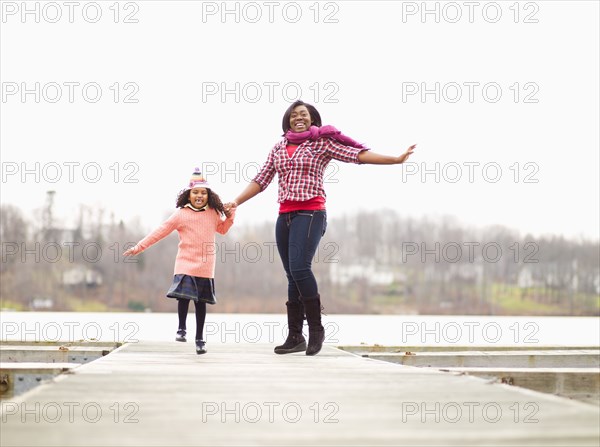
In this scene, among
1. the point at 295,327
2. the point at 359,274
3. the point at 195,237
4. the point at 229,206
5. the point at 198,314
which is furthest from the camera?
the point at 359,274

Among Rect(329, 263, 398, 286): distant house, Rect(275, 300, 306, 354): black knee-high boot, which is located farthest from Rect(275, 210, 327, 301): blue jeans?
Rect(329, 263, 398, 286): distant house

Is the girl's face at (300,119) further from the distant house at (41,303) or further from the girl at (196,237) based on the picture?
the distant house at (41,303)

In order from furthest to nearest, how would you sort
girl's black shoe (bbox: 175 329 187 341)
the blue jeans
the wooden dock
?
girl's black shoe (bbox: 175 329 187 341), the blue jeans, the wooden dock

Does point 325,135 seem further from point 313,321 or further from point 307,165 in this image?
point 313,321

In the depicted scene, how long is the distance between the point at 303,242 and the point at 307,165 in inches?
20.8

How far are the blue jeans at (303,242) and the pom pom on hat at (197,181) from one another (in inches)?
40.3

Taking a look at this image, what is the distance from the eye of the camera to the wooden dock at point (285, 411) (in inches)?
86.2

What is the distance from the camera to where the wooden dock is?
219 centimetres

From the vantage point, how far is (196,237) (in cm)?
634

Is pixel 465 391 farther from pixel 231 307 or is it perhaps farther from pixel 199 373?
pixel 231 307

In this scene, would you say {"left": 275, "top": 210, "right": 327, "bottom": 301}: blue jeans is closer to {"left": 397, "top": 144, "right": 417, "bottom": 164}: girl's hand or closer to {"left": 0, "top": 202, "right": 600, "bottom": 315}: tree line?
{"left": 397, "top": 144, "right": 417, "bottom": 164}: girl's hand

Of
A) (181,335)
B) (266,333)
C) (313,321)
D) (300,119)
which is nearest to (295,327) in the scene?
(313,321)

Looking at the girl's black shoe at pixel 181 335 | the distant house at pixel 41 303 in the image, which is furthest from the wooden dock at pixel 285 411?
the distant house at pixel 41 303

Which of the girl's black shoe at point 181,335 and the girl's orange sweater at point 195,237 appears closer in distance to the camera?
the girl's orange sweater at point 195,237
